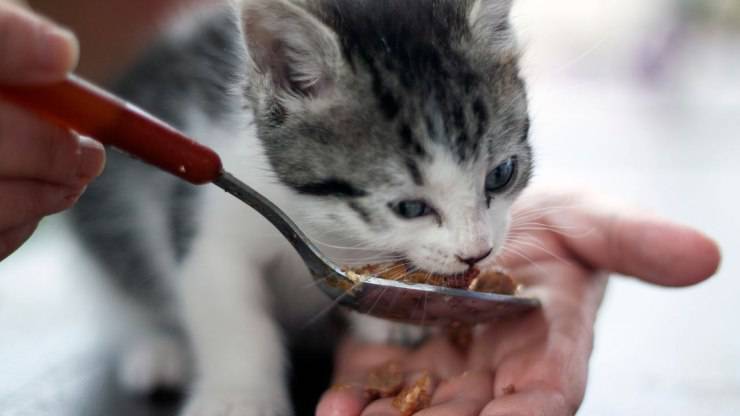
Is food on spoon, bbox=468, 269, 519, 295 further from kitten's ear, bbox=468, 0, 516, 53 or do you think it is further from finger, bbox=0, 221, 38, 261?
finger, bbox=0, 221, 38, 261

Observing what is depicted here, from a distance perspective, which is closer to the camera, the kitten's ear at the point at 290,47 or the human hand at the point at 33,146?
the human hand at the point at 33,146

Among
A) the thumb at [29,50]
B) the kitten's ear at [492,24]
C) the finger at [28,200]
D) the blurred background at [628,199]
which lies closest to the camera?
the thumb at [29,50]

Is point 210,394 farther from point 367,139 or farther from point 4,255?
point 367,139

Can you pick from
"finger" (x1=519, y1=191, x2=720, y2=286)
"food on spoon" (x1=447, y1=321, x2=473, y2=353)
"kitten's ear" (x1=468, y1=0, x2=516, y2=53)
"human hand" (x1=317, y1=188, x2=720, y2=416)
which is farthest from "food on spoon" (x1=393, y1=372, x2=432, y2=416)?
"kitten's ear" (x1=468, y1=0, x2=516, y2=53)

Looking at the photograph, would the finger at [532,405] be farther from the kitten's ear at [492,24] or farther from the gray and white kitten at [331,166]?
the kitten's ear at [492,24]

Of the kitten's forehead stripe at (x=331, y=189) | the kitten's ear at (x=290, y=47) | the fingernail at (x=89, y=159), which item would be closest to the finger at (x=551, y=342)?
the kitten's forehead stripe at (x=331, y=189)

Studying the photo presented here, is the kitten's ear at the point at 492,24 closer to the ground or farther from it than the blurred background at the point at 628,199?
farther from it
